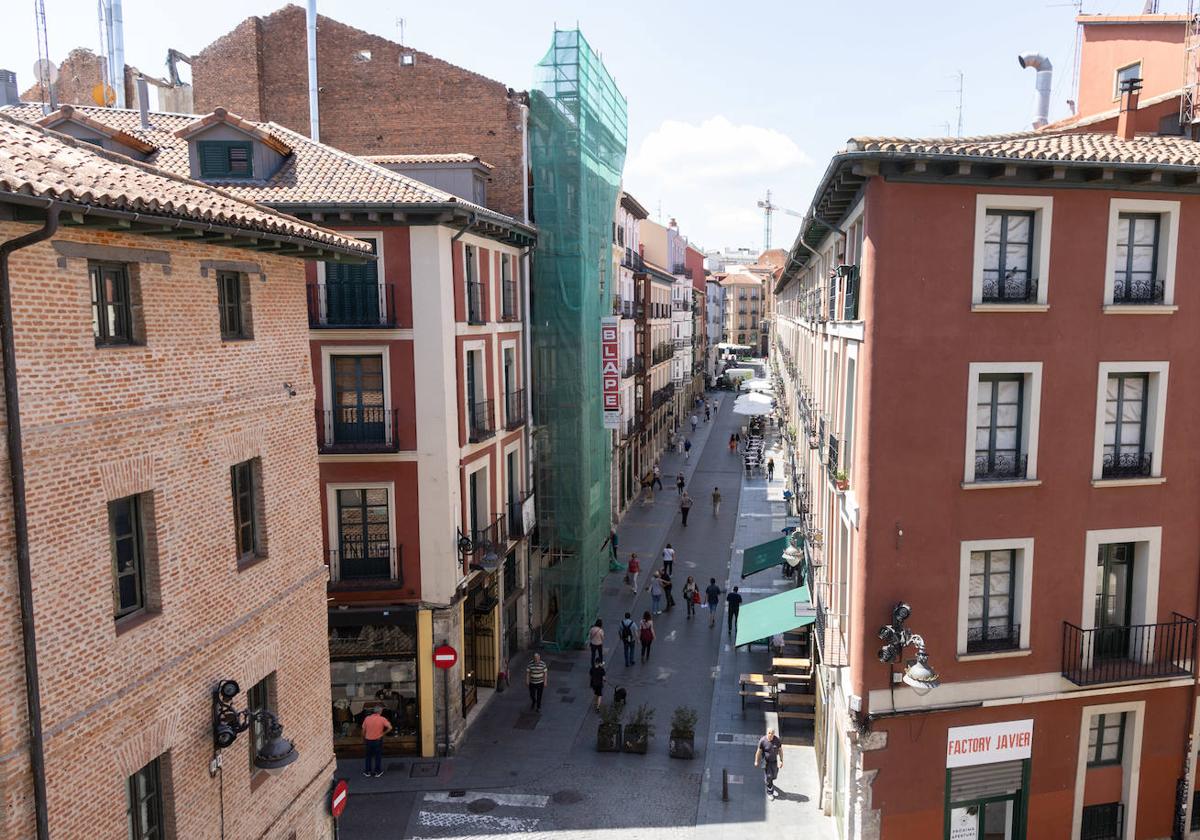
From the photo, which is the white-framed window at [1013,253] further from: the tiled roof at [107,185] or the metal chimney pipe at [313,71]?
the metal chimney pipe at [313,71]

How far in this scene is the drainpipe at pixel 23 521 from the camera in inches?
328

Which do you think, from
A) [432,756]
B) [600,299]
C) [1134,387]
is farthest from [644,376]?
[1134,387]

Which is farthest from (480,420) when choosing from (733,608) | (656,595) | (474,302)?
(656,595)

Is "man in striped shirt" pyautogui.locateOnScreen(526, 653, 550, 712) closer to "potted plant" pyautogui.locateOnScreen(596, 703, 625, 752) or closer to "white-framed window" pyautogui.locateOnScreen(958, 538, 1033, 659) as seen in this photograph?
"potted plant" pyautogui.locateOnScreen(596, 703, 625, 752)

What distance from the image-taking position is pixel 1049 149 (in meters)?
13.9

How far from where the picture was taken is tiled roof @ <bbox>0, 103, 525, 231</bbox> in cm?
1977

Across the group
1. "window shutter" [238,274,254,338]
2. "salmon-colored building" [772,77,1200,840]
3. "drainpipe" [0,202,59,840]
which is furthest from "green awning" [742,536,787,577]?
"drainpipe" [0,202,59,840]

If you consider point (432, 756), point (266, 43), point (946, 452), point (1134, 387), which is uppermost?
point (266, 43)

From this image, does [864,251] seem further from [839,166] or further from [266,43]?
[266,43]

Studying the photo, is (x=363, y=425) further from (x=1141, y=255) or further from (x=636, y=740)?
(x=1141, y=255)

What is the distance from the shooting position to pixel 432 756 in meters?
21.2

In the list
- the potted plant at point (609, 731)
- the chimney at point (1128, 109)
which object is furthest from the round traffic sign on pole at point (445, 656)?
Answer: the chimney at point (1128, 109)

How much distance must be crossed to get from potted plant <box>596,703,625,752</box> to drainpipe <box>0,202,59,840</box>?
14.0m

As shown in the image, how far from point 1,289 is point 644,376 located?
43.1m
